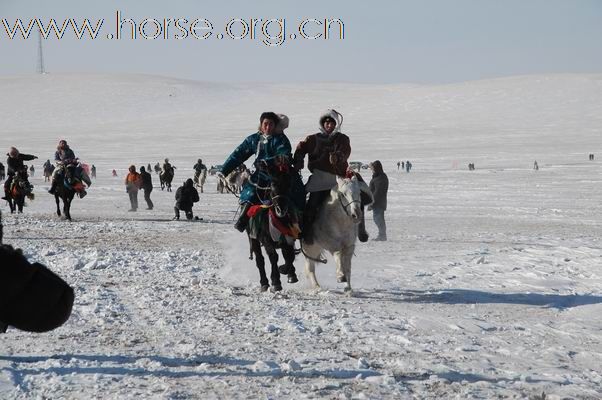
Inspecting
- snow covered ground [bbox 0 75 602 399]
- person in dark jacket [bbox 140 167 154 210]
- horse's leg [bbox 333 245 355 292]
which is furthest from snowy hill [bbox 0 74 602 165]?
horse's leg [bbox 333 245 355 292]

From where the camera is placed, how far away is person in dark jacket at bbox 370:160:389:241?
597 inches

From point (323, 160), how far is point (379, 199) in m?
7.37

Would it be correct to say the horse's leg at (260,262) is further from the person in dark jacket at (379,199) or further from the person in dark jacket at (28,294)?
the person in dark jacket at (379,199)

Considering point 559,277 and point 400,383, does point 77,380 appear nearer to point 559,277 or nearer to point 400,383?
point 400,383

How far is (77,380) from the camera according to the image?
4723 millimetres

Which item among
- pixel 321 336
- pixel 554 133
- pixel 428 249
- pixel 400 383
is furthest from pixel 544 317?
pixel 554 133

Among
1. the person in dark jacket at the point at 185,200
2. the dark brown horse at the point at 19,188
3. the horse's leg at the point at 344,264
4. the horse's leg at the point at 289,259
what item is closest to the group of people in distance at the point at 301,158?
the horse's leg at the point at 289,259

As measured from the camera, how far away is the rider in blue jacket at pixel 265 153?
8102 mm

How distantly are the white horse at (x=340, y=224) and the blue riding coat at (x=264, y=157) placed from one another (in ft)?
1.09

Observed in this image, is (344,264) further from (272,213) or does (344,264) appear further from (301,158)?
(301,158)

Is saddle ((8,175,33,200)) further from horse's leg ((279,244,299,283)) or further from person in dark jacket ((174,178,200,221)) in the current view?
horse's leg ((279,244,299,283))

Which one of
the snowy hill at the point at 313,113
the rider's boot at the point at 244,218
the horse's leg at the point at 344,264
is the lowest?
the horse's leg at the point at 344,264

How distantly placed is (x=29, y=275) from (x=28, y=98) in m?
142

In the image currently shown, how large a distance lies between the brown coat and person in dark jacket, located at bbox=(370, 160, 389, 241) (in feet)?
22.0
